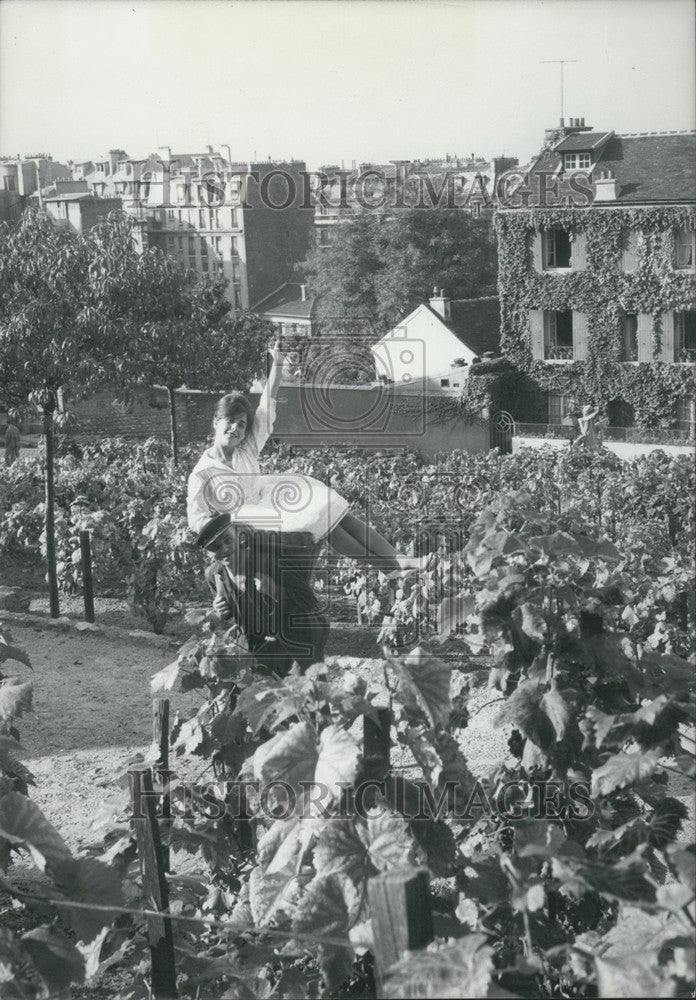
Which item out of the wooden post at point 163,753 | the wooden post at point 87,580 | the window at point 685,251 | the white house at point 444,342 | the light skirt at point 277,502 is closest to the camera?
the wooden post at point 163,753

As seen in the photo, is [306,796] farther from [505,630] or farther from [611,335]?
[611,335]

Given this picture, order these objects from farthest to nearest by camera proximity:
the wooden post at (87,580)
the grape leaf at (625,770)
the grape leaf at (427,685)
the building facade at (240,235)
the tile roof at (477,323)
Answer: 1. the building facade at (240,235)
2. the tile roof at (477,323)
3. the wooden post at (87,580)
4. the grape leaf at (427,685)
5. the grape leaf at (625,770)

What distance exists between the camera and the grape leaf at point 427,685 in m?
2.85

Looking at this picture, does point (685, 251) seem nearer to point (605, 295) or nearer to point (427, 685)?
point (605, 295)

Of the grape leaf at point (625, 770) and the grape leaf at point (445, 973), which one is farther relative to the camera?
the grape leaf at point (625, 770)

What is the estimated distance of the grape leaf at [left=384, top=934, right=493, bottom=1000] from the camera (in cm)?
210

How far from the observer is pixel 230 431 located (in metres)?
4.26

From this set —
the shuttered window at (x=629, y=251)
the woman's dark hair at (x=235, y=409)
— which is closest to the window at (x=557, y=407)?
the shuttered window at (x=629, y=251)

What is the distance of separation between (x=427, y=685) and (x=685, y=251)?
30.2 meters

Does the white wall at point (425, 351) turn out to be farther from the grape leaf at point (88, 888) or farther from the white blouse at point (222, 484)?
the grape leaf at point (88, 888)

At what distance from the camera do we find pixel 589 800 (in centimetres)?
318

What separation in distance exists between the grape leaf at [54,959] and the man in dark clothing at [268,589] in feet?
4.45

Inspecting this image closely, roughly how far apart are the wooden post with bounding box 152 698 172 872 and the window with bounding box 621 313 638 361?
99.6 ft

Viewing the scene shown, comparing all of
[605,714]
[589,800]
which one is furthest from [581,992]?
[605,714]
